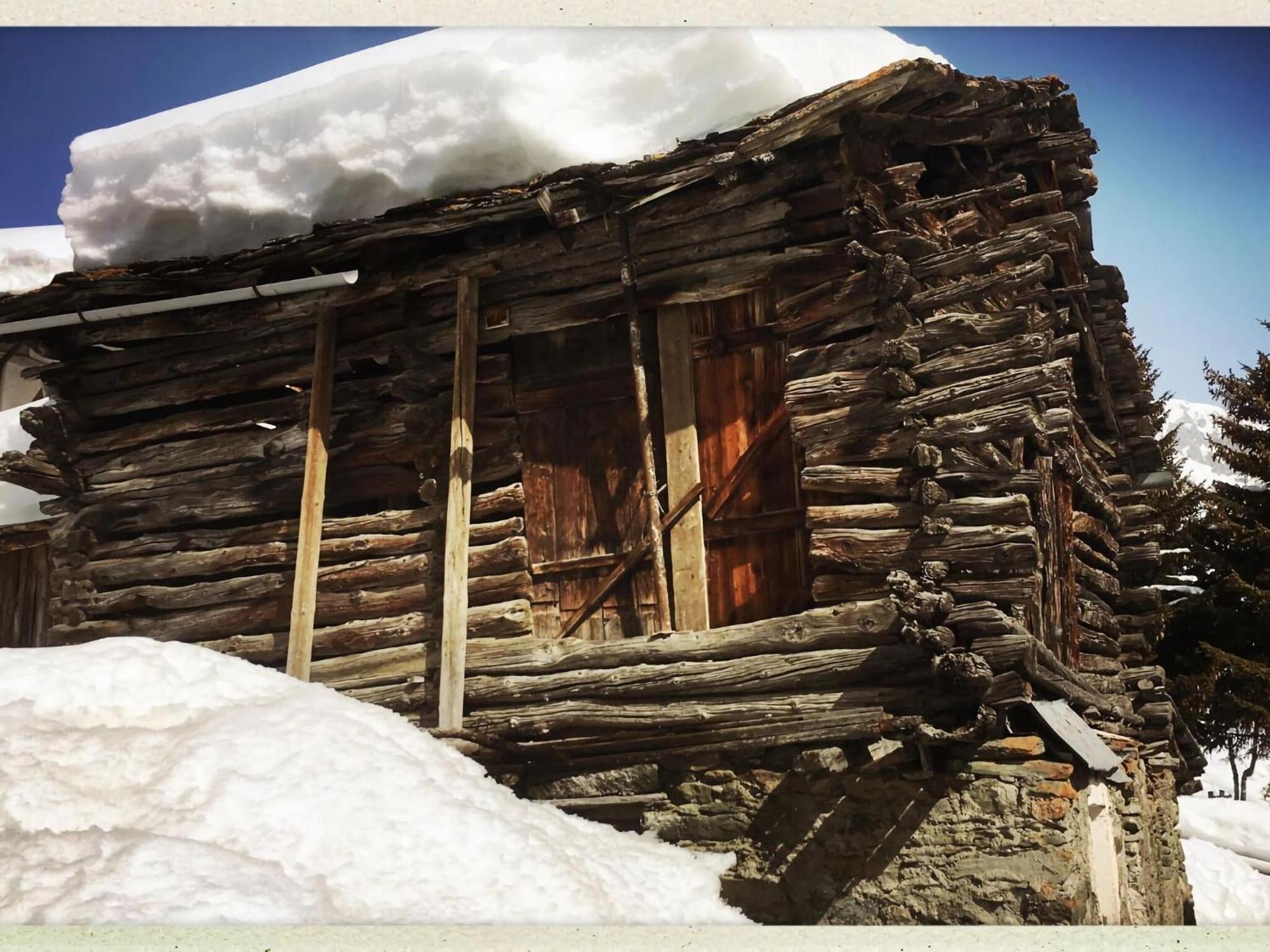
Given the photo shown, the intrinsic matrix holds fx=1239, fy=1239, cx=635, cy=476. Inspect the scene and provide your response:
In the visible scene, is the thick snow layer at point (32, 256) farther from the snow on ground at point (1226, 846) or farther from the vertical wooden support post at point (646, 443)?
the snow on ground at point (1226, 846)

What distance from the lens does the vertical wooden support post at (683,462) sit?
6836 millimetres

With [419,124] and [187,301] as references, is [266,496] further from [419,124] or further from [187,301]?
[419,124]

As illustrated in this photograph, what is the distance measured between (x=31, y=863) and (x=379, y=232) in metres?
4.13

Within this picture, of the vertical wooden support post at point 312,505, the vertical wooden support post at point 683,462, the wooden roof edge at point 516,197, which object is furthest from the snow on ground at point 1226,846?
the vertical wooden support post at point 312,505

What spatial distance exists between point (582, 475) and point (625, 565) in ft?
2.02

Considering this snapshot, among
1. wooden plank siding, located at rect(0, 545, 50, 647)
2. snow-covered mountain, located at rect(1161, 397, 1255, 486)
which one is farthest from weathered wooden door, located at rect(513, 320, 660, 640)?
wooden plank siding, located at rect(0, 545, 50, 647)

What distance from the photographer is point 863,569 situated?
633 cm

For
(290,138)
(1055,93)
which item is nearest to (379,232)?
(290,138)

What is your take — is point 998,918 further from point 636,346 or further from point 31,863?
point 31,863

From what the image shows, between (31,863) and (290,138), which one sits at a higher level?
(290,138)

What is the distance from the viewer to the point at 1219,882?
9.77m

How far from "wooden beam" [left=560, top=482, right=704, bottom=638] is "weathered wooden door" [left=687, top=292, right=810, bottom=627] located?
10 centimetres

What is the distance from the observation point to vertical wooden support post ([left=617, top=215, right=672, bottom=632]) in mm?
6820

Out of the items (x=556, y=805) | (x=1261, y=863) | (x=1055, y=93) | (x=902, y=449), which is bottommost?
(x=1261, y=863)
